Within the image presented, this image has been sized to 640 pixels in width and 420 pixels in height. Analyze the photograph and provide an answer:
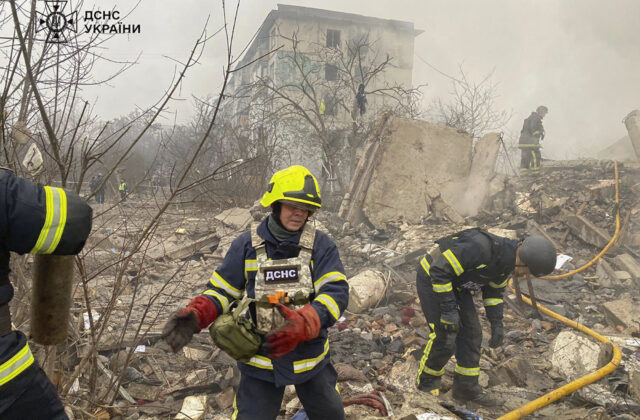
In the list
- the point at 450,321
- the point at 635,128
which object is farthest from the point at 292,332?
the point at 635,128

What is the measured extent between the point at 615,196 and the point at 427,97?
24.1m

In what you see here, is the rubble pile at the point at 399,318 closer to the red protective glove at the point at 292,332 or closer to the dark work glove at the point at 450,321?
the dark work glove at the point at 450,321

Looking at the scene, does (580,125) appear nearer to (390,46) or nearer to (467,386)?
(390,46)

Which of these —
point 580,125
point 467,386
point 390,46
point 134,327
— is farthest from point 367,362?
point 580,125

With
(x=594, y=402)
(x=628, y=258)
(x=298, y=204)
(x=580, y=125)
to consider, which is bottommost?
(x=594, y=402)

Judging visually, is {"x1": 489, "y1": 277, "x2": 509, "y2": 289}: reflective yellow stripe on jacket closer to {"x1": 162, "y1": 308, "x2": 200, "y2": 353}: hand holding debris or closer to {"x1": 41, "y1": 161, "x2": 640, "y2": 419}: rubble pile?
{"x1": 41, "y1": 161, "x2": 640, "y2": 419}: rubble pile

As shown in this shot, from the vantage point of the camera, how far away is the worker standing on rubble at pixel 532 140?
1042 centimetres

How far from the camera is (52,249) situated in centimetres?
141

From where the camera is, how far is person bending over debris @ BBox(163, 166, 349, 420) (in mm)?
2002

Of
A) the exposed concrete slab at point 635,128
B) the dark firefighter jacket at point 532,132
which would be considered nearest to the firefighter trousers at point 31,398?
the dark firefighter jacket at point 532,132

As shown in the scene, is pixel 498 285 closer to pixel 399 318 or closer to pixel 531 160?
pixel 399 318

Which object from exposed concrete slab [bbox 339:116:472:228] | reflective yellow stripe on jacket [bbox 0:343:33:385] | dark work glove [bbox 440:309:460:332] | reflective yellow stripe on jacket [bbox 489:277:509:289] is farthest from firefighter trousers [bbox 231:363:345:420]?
exposed concrete slab [bbox 339:116:472:228]

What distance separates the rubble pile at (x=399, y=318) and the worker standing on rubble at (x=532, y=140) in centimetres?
103

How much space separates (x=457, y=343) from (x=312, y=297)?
2080 millimetres
